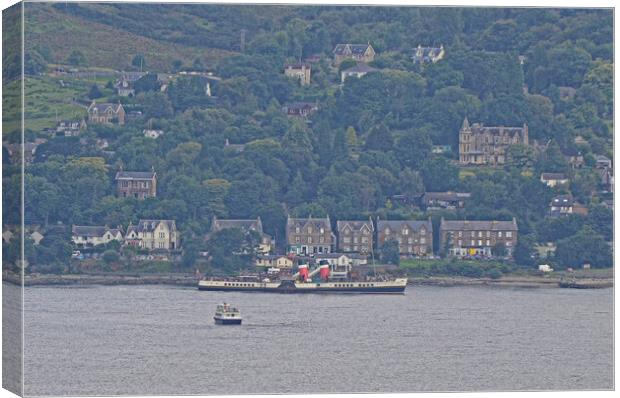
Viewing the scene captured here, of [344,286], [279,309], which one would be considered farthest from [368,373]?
[344,286]

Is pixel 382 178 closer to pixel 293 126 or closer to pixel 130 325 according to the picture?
pixel 293 126

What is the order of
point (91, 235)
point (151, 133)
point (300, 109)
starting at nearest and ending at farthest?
point (91, 235), point (151, 133), point (300, 109)

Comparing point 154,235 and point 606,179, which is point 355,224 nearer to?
point 154,235

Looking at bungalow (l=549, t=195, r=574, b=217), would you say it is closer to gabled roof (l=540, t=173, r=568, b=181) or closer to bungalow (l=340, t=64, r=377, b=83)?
gabled roof (l=540, t=173, r=568, b=181)

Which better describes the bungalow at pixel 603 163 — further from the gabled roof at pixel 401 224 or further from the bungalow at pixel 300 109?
the bungalow at pixel 300 109

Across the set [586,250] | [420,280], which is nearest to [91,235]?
[420,280]
